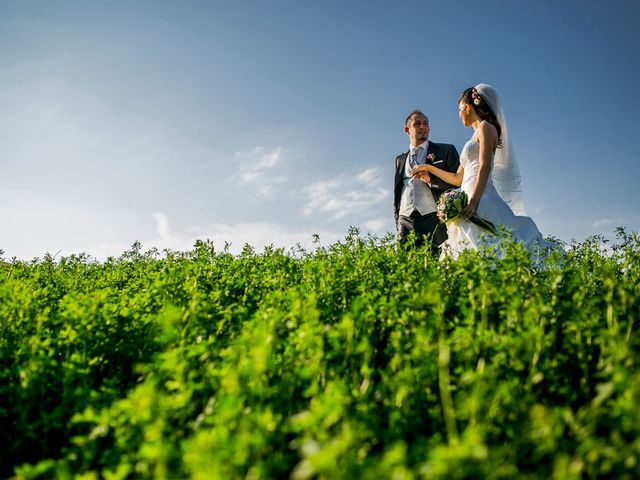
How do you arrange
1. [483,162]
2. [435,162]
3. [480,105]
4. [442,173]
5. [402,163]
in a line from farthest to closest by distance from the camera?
1. [402,163]
2. [435,162]
3. [442,173]
4. [480,105]
5. [483,162]

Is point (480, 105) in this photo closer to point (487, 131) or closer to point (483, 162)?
point (487, 131)

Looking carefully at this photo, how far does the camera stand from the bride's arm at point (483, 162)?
18.6 ft

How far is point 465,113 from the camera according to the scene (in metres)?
6.10

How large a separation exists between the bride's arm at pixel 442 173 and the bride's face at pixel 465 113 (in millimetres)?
661

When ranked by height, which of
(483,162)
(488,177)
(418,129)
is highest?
(418,129)

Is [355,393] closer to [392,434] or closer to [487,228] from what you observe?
[392,434]

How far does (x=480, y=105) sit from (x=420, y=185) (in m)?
1.72

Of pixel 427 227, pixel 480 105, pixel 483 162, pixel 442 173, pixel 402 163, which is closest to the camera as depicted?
pixel 483 162

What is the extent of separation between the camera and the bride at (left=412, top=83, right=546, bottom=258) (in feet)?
18.7

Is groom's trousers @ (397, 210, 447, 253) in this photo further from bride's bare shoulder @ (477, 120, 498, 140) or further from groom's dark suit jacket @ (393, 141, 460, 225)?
bride's bare shoulder @ (477, 120, 498, 140)

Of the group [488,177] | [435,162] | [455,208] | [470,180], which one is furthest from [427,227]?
[488,177]

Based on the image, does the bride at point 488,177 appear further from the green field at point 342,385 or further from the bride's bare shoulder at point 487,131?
the green field at point 342,385

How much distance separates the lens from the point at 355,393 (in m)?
2.20

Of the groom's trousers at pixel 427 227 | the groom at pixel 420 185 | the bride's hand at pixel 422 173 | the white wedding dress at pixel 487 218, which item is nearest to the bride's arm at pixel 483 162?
the white wedding dress at pixel 487 218
